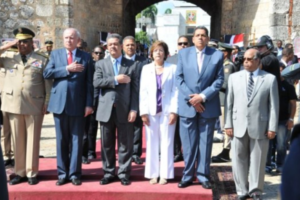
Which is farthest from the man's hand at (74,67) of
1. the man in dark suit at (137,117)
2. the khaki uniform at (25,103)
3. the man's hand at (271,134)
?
the man's hand at (271,134)

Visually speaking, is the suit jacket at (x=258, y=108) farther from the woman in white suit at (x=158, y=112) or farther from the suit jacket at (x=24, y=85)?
the suit jacket at (x=24, y=85)

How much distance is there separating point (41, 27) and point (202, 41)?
8514mm

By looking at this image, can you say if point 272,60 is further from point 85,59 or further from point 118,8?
point 118,8

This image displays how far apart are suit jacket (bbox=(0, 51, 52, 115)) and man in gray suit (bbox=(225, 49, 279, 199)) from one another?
7.45 feet

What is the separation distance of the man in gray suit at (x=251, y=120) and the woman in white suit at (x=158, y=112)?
0.68 metres

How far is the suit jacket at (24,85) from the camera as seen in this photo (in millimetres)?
4551

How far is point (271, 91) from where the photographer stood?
13.9 feet

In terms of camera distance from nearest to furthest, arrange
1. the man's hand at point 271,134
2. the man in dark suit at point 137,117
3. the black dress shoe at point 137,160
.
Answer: the man's hand at point 271,134 < the man in dark suit at point 137,117 < the black dress shoe at point 137,160

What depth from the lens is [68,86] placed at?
14.8 ft

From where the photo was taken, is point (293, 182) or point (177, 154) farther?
point (177, 154)

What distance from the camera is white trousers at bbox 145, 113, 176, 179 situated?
4523 millimetres

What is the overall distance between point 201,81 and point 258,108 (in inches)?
28.2

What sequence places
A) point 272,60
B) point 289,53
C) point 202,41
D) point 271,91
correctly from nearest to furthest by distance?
point 271,91 < point 202,41 < point 272,60 < point 289,53

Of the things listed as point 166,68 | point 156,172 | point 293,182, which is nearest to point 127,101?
point 166,68
